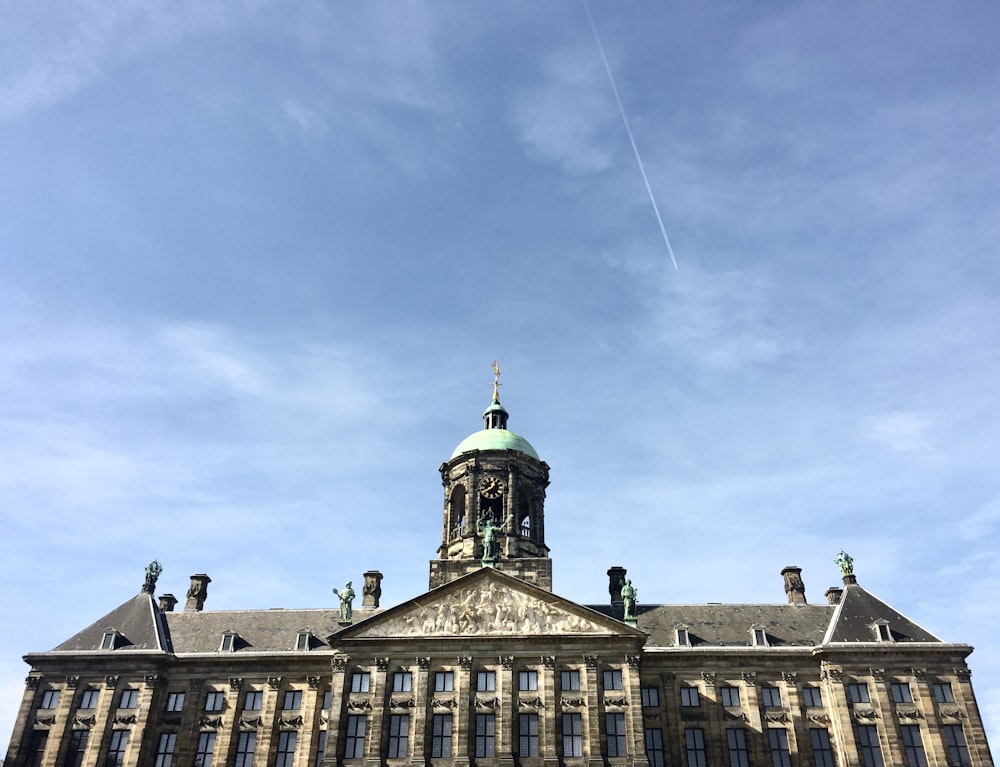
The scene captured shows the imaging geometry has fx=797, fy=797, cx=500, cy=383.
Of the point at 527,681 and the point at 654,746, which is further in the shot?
the point at 654,746

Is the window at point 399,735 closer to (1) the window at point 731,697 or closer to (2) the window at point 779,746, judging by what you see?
(1) the window at point 731,697

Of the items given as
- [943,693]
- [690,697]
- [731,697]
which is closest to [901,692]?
[943,693]

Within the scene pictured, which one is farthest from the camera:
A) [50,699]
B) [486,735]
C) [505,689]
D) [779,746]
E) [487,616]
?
[50,699]

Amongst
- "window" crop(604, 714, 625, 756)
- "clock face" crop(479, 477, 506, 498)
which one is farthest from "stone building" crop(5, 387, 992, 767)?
"clock face" crop(479, 477, 506, 498)

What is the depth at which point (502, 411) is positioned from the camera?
51531 mm

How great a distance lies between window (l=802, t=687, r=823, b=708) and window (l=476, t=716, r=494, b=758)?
16174 millimetres

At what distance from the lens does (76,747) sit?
4038 cm

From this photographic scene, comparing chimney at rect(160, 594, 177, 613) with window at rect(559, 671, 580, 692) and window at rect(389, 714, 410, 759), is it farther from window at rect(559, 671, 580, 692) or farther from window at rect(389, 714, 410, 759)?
window at rect(559, 671, 580, 692)

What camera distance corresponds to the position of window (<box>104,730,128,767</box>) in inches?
1572

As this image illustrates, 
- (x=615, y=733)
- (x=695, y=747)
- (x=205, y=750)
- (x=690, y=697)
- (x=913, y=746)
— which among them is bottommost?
(x=205, y=750)

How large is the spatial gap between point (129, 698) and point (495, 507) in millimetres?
21832

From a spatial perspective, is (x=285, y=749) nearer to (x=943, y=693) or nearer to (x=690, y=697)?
(x=690, y=697)

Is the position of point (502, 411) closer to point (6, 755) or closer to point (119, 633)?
point (119, 633)

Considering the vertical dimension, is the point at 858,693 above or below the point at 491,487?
below
